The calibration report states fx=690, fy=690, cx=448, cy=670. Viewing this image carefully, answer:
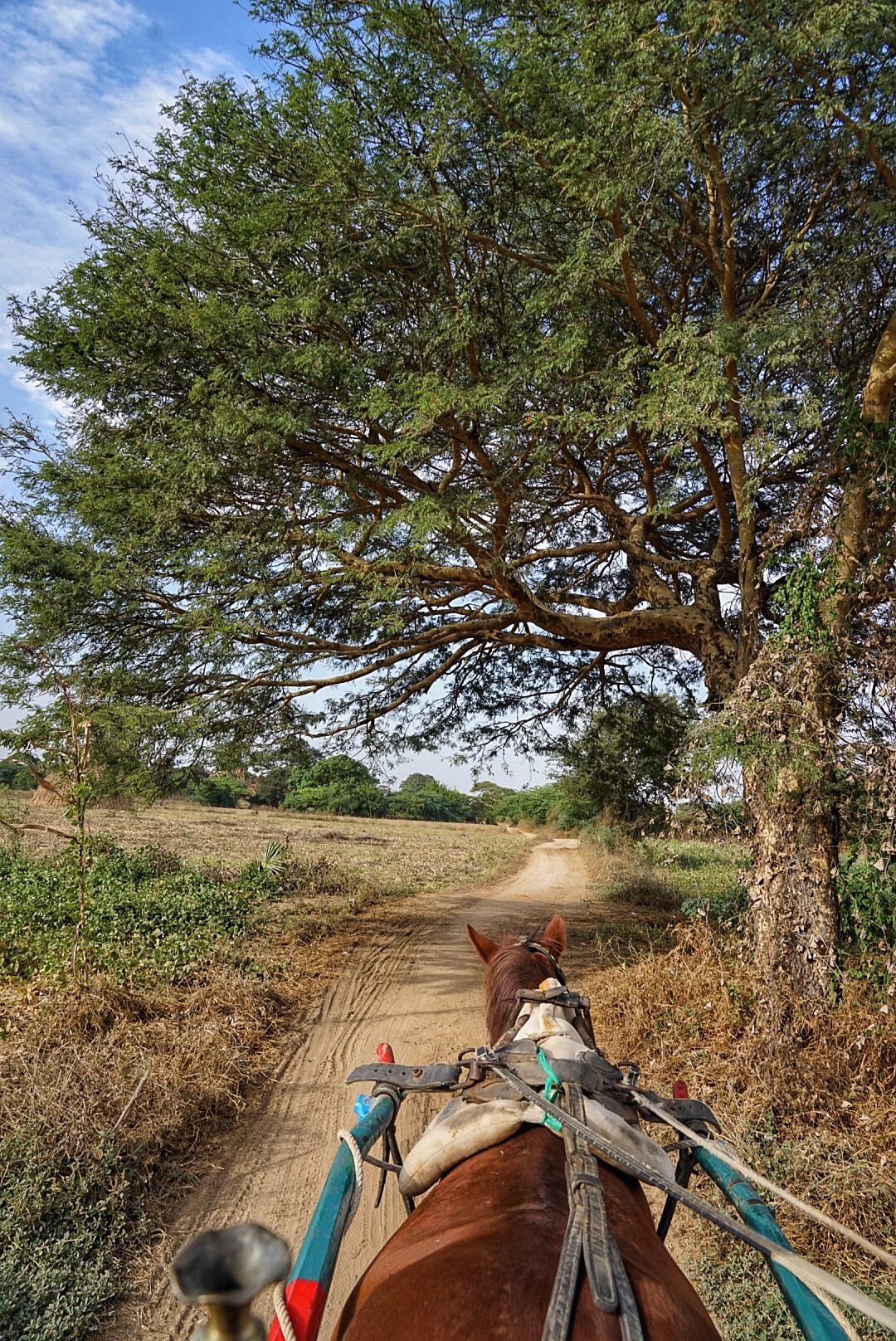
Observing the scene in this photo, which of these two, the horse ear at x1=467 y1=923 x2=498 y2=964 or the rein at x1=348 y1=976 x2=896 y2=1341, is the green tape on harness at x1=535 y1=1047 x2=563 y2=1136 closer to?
the rein at x1=348 y1=976 x2=896 y2=1341

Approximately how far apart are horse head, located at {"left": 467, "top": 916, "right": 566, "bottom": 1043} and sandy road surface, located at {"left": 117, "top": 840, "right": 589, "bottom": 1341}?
5.23 ft

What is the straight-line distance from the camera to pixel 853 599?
494 cm

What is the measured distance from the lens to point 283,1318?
1.57m

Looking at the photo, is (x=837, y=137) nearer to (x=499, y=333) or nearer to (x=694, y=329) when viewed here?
(x=694, y=329)

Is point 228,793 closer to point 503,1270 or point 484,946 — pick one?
point 484,946

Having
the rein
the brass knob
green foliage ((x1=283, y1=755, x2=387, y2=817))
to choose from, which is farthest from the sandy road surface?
green foliage ((x1=283, y1=755, x2=387, y2=817))

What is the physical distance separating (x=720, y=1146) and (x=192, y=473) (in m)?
5.72

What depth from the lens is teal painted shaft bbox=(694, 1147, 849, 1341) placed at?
5.45 feet

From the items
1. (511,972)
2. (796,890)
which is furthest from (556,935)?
(796,890)

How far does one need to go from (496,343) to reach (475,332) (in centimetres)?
75

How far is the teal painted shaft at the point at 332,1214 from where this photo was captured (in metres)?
1.76

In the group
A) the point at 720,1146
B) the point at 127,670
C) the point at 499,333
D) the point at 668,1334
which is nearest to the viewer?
the point at 668,1334

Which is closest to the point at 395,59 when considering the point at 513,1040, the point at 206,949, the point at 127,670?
the point at 127,670

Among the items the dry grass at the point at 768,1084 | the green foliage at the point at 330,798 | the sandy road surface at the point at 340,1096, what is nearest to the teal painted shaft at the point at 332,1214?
the sandy road surface at the point at 340,1096
